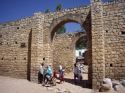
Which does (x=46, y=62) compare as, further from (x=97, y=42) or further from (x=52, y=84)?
(x=97, y=42)

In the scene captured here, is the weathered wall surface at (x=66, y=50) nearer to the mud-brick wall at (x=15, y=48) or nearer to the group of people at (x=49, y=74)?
the mud-brick wall at (x=15, y=48)

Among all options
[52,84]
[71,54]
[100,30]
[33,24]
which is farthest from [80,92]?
[71,54]

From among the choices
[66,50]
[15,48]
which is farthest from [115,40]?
[66,50]

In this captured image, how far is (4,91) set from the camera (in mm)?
9570

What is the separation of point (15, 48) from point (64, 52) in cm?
616

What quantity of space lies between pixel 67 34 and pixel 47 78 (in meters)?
8.52

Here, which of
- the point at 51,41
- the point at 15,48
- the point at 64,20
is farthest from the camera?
the point at 15,48

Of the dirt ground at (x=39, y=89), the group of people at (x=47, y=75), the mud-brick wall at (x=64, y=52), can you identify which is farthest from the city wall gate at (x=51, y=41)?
the mud-brick wall at (x=64, y=52)

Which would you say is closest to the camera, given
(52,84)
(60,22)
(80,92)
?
(80,92)

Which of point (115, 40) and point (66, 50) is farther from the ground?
point (115, 40)

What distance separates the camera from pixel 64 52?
18.5 metres

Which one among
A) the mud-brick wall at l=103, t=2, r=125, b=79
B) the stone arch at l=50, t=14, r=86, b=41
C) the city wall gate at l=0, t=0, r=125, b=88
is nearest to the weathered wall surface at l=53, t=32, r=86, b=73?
the city wall gate at l=0, t=0, r=125, b=88

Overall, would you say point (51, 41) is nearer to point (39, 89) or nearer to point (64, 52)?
point (39, 89)

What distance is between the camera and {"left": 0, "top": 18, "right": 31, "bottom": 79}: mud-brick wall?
13.1 m
